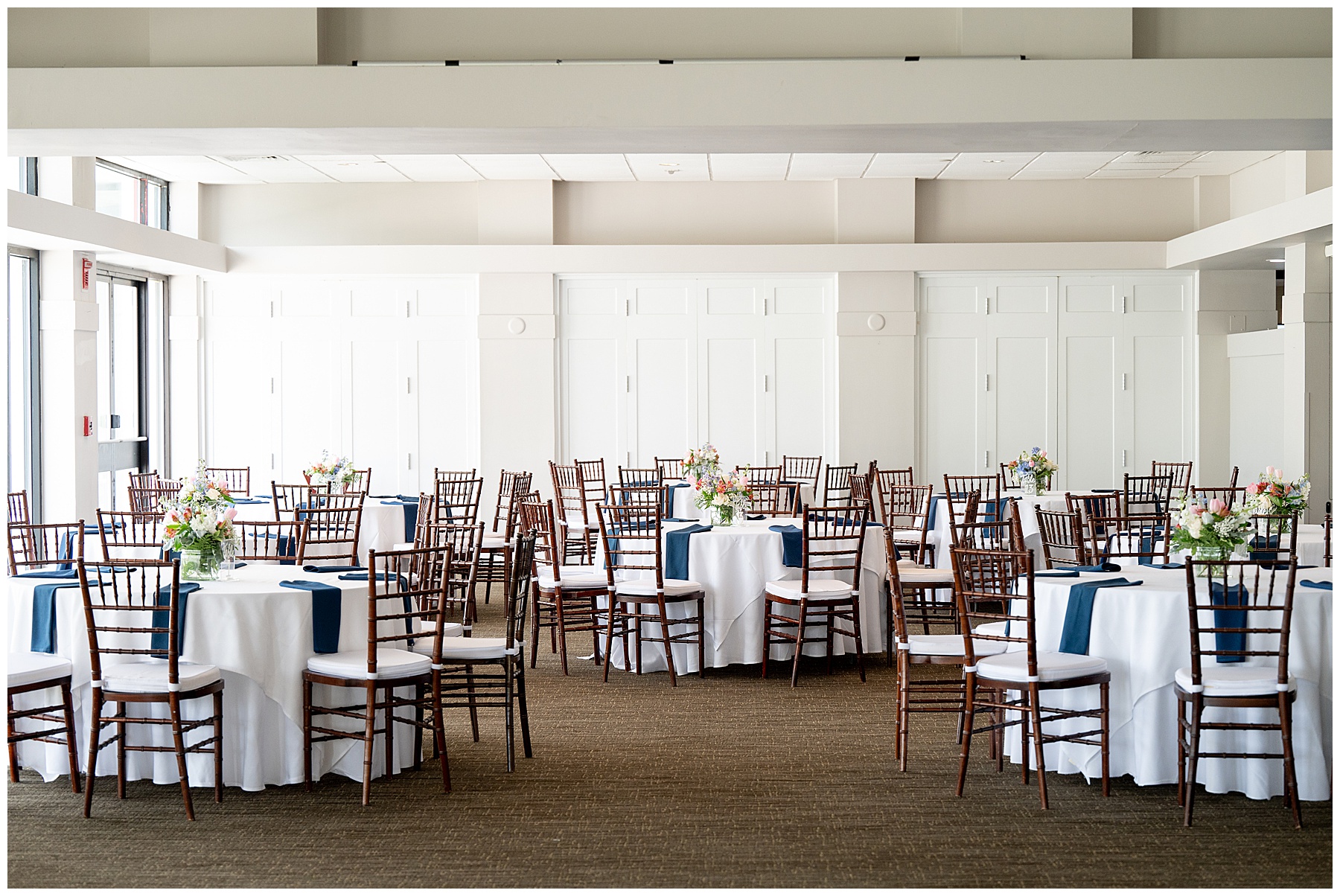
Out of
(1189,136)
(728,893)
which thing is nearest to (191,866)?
(728,893)

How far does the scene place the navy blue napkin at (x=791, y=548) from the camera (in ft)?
23.8

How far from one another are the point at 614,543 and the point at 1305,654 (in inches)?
162

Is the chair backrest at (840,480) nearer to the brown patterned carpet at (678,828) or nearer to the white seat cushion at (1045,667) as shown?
the brown patterned carpet at (678,828)

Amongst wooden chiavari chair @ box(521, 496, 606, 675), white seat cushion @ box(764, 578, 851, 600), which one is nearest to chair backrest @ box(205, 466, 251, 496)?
wooden chiavari chair @ box(521, 496, 606, 675)

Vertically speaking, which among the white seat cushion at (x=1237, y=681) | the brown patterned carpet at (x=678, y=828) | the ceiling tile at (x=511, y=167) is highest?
the ceiling tile at (x=511, y=167)

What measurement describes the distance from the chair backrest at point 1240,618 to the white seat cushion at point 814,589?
7.47 ft

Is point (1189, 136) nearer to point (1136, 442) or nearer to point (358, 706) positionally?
point (358, 706)

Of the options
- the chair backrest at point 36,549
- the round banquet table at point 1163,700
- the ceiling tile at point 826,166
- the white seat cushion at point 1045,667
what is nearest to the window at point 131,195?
the chair backrest at point 36,549

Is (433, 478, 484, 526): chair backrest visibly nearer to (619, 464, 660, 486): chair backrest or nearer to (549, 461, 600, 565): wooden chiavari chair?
(549, 461, 600, 565): wooden chiavari chair

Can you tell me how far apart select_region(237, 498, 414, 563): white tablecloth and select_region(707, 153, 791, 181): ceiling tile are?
14.9 feet

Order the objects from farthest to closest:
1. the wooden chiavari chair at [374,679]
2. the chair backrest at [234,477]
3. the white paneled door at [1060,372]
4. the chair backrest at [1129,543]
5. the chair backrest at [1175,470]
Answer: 1. the white paneled door at [1060,372]
2. the chair backrest at [1175,470]
3. the chair backrest at [234,477]
4. the chair backrest at [1129,543]
5. the wooden chiavari chair at [374,679]

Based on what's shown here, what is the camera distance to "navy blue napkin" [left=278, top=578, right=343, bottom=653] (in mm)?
4844

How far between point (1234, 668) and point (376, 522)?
6.37m

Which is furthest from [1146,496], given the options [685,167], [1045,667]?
[1045,667]
